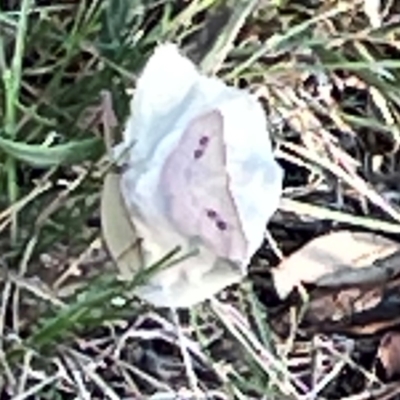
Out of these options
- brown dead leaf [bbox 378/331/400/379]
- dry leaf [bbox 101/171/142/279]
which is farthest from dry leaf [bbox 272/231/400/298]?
dry leaf [bbox 101/171/142/279]

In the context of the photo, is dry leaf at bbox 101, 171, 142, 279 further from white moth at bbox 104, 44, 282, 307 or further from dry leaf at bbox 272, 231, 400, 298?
dry leaf at bbox 272, 231, 400, 298

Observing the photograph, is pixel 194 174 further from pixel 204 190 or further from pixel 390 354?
pixel 390 354

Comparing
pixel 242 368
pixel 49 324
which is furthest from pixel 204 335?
pixel 49 324

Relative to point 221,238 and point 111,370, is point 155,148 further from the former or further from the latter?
point 111,370

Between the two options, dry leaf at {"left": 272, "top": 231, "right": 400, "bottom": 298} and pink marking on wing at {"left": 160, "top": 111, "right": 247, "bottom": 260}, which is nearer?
pink marking on wing at {"left": 160, "top": 111, "right": 247, "bottom": 260}

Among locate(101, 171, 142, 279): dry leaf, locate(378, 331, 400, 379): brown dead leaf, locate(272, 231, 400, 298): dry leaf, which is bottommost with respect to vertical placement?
locate(378, 331, 400, 379): brown dead leaf

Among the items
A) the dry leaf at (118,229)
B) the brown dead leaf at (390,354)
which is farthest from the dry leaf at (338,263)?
the dry leaf at (118,229)
